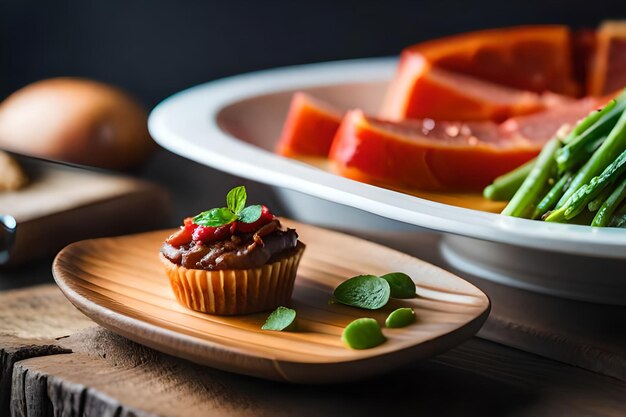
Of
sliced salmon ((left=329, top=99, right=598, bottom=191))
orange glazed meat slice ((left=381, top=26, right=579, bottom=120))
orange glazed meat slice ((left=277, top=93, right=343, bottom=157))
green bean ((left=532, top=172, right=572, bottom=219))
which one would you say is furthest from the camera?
orange glazed meat slice ((left=381, top=26, right=579, bottom=120))

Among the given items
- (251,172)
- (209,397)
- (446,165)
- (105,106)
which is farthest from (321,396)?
(105,106)

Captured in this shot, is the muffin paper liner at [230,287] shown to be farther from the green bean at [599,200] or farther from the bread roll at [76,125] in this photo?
the bread roll at [76,125]

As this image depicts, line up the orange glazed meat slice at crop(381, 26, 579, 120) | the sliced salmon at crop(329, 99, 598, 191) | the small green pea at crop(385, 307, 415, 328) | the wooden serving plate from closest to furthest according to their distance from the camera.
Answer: the wooden serving plate, the small green pea at crop(385, 307, 415, 328), the sliced salmon at crop(329, 99, 598, 191), the orange glazed meat slice at crop(381, 26, 579, 120)

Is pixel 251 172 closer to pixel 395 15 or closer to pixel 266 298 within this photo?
pixel 266 298

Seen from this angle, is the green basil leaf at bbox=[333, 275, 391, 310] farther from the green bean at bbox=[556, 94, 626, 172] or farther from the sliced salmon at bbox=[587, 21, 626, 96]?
the sliced salmon at bbox=[587, 21, 626, 96]

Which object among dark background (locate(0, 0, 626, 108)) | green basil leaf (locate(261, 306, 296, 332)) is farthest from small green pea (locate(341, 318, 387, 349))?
dark background (locate(0, 0, 626, 108))

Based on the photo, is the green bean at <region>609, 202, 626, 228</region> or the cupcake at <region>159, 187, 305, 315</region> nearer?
the cupcake at <region>159, 187, 305, 315</region>
